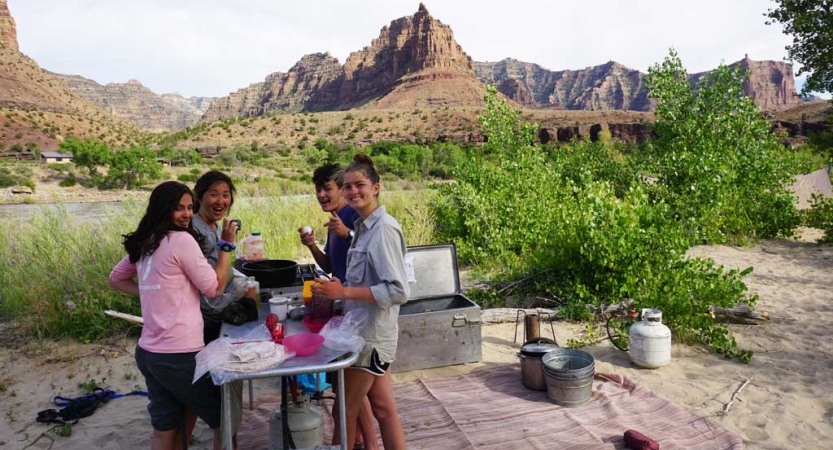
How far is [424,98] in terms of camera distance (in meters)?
93.2

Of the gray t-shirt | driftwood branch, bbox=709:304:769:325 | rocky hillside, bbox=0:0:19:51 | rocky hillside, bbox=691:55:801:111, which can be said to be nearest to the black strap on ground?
the gray t-shirt

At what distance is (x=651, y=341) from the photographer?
15.6 feet

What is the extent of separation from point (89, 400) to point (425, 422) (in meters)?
2.66

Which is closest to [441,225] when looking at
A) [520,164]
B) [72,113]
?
[520,164]

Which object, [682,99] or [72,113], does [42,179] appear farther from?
[72,113]

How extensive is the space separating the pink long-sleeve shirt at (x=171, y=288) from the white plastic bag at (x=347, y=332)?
60 cm

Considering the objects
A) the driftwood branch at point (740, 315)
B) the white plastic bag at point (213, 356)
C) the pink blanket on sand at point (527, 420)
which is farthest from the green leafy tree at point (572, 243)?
the white plastic bag at point (213, 356)

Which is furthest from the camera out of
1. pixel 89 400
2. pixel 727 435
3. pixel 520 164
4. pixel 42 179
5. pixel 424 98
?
pixel 424 98

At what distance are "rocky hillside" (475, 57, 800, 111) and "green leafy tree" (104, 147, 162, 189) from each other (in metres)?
99.6

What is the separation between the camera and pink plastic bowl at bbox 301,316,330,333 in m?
2.88

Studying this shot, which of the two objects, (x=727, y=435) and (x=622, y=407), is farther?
(x=622, y=407)

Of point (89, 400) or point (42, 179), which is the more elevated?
point (42, 179)

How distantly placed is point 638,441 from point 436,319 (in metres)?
1.96

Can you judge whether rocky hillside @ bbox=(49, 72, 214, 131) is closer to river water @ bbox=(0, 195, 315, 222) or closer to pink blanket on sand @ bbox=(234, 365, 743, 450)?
river water @ bbox=(0, 195, 315, 222)
